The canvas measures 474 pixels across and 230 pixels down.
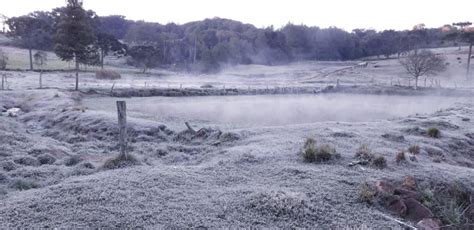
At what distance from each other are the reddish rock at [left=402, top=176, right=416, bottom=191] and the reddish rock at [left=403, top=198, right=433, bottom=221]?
937mm

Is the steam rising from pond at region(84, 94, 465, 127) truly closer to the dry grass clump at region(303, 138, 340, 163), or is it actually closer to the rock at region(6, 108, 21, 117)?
the rock at region(6, 108, 21, 117)

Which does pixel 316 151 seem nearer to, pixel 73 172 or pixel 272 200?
pixel 272 200

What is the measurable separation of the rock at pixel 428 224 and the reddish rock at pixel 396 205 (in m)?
0.48

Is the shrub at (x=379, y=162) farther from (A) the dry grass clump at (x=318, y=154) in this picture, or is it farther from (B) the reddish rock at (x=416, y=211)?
(B) the reddish rock at (x=416, y=211)

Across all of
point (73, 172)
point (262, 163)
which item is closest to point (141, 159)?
point (73, 172)

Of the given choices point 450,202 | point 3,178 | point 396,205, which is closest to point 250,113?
point 450,202

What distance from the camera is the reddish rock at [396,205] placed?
8.66m

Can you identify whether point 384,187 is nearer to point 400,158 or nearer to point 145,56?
point 400,158

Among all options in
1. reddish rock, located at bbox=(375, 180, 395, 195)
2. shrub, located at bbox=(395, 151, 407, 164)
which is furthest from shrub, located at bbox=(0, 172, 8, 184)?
shrub, located at bbox=(395, 151, 407, 164)

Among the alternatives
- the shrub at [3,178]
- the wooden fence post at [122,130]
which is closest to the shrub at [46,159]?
the shrub at [3,178]

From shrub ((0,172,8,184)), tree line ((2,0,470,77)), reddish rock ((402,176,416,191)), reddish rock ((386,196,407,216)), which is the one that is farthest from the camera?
tree line ((2,0,470,77))

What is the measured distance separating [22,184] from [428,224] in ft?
30.0

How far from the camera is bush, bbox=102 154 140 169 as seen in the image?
11133mm

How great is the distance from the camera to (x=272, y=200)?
8188 millimetres
